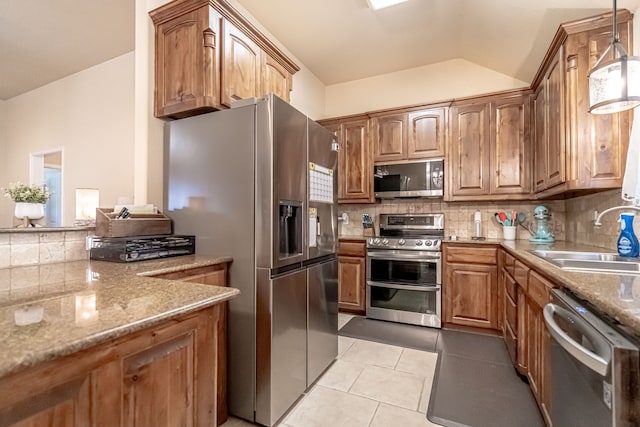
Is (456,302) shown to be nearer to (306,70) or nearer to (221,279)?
(221,279)

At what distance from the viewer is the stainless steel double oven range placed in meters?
→ 3.06

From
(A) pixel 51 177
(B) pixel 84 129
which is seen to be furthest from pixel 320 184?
(A) pixel 51 177

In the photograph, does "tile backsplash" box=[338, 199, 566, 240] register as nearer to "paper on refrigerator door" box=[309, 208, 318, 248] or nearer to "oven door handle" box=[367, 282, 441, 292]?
"oven door handle" box=[367, 282, 441, 292]

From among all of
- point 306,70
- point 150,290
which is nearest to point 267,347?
point 150,290

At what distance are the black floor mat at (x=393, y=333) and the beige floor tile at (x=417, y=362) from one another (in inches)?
3.9

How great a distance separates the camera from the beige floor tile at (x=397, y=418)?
1.66 meters

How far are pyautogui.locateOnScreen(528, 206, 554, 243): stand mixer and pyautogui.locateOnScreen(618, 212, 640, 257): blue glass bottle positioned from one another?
1124mm

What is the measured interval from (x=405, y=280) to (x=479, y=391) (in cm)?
131

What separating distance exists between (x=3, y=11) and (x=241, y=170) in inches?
120

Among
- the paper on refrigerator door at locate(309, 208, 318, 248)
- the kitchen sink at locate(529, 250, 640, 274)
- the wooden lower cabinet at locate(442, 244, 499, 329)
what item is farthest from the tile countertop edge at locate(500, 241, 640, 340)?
the wooden lower cabinet at locate(442, 244, 499, 329)

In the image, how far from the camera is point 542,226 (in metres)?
2.90

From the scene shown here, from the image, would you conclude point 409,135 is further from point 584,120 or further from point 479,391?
point 479,391

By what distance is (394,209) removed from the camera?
3818 millimetres

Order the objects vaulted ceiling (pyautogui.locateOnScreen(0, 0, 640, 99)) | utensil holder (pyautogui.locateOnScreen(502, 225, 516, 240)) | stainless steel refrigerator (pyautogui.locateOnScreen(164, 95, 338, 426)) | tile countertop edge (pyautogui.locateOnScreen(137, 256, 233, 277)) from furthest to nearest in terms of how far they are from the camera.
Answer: utensil holder (pyautogui.locateOnScreen(502, 225, 516, 240)), vaulted ceiling (pyautogui.locateOnScreen(0, 0, 640, 99)), stainless steel refrigerator (pyautogui.locateOnScreen(164, 95, 338, 426)), tile countertop edge (pyautogui.locateOnScreen(137, 256, 233, 277))
